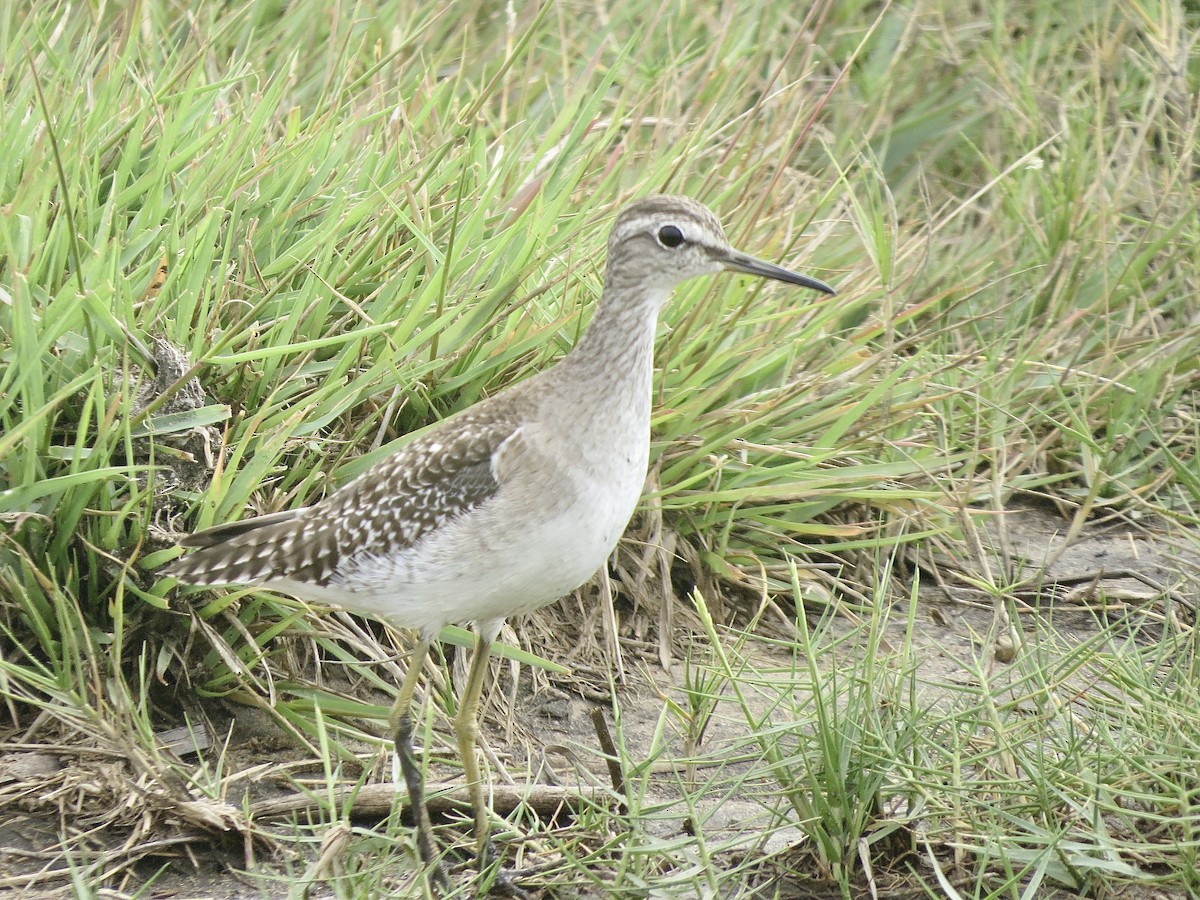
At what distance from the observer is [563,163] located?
231 inches

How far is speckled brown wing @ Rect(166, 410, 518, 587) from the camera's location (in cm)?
418

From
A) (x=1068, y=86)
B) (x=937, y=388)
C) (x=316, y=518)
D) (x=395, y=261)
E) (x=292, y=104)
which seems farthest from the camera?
(x=1068, y=86)

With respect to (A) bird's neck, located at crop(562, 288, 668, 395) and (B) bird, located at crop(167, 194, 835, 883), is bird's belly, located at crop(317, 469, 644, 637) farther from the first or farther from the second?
(A) bird's neck, located at crop(562, 288, 668, 395)

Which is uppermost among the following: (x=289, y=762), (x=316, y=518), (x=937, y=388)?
(x=316, y=518)

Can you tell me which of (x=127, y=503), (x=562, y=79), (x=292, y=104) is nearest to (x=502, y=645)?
(x=127, y=503)

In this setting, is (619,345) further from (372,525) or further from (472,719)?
(472,719)

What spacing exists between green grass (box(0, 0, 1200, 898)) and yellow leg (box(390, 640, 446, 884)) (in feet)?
0.24

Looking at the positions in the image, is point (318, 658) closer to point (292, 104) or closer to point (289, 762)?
point (289, 762)

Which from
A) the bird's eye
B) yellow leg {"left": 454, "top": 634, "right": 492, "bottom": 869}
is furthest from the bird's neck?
yellow leg {"left": 454, "top": 634, "right": 492, "bottom": 869}

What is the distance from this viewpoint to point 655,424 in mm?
5207

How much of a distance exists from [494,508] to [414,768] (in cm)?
78

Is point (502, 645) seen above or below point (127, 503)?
below

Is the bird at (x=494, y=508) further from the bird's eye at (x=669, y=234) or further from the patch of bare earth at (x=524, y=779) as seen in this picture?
the patch of bare earth at (x=524, y=779)

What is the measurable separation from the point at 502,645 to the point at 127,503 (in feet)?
4.06
